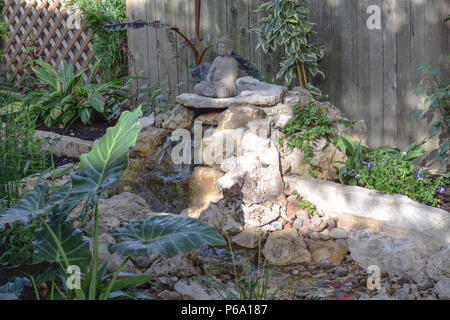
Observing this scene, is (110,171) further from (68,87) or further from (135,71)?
(135,71)

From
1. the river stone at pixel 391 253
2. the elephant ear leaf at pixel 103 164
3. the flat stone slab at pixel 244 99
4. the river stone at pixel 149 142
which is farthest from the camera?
the river stone at pixel 149 142

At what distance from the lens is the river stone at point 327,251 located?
3.38 meters

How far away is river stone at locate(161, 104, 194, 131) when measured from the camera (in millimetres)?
4398

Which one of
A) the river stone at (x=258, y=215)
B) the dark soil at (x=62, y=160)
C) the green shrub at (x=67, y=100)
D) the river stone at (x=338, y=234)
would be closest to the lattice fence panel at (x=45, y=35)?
the green shrub at (x=67, y=100)

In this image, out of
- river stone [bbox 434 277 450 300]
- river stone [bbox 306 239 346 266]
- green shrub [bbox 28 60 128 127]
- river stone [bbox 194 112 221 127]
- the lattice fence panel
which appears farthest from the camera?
the lattice fence panel

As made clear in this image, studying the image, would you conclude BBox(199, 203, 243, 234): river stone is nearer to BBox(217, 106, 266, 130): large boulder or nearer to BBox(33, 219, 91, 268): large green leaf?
BBox(217, 106, 266, 130): large boulder

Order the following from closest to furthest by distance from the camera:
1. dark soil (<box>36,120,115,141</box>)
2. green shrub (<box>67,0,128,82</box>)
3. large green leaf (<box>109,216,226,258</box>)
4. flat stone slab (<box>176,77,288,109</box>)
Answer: large green leaf (<box>109,216,226,258</box>)
flat stone slab (<box>176,77,288,109</box>)
dark soil (<box>36,120,115,141</box>)
green shrub (<box>67,0,128,82</box>)

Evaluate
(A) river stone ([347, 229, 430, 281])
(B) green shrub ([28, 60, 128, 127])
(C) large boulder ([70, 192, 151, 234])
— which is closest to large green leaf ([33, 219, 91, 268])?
(C) large boulder ([70, 192, 151, 234])

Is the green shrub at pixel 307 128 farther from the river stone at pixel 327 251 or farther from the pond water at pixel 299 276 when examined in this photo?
the pond water at pixel 299 276

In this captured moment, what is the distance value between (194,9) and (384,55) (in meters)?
2.14

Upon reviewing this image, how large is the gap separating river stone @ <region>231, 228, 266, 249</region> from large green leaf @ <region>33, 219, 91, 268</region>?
4.62ft

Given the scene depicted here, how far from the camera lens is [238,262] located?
132 inches

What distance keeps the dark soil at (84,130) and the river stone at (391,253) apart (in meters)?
3.03

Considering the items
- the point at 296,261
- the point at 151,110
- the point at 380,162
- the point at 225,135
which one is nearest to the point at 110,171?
the point at 296,261
